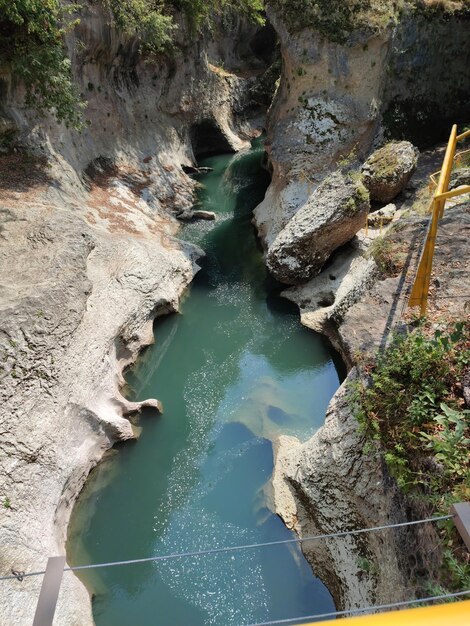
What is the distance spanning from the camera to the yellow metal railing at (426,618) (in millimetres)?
1874

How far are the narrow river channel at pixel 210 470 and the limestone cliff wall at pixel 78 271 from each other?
72cm

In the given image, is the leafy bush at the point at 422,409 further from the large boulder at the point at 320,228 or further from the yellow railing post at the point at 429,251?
the large boulder at the point at 320,228

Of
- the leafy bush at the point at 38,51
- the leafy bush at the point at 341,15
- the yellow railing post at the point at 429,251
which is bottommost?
the yellow railing post at the point at 429,251

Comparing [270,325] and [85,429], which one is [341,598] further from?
[270,325]

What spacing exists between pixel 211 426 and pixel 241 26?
39026 mm

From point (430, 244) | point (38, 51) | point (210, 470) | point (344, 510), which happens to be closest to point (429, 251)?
point (430, 244)

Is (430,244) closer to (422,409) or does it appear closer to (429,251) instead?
(429,251)

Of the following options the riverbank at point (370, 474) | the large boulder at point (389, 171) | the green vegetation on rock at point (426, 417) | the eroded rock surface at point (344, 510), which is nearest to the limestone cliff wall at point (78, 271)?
the eroded rock surface at point (344, 510)

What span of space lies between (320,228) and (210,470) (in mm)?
9841

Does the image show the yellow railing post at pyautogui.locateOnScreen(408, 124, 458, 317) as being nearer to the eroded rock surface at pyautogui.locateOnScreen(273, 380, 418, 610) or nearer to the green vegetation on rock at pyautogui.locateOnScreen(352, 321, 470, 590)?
the green vegetation on rock at pyautogui.locateOnScreen(352, 321, 470, 590)

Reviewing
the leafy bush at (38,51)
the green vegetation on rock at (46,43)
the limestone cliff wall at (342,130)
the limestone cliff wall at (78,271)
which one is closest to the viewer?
the limestone cliff wall at (78,271)

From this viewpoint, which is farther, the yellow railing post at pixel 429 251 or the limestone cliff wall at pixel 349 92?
the limestone cliff wall at pixel 349 92

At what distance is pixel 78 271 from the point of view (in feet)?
40.5

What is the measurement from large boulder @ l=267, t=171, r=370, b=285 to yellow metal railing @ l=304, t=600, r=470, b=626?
15.4 meters
